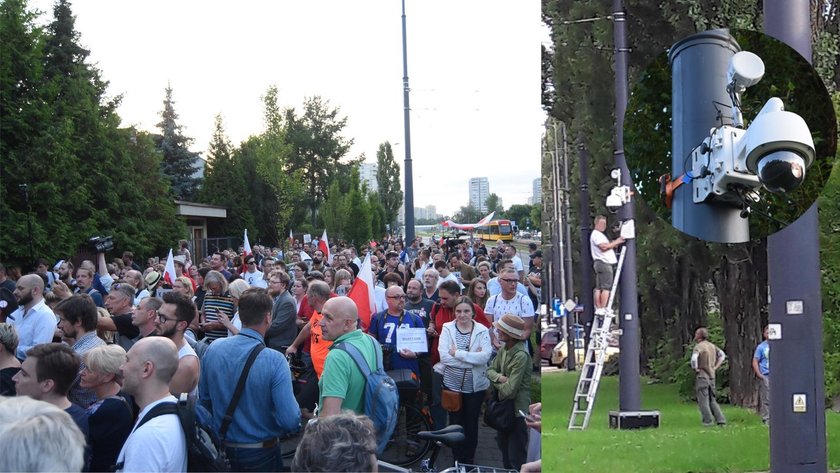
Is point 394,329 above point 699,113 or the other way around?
the other way around

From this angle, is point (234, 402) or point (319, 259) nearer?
point (234, 402)

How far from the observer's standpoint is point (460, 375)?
4.02 metres

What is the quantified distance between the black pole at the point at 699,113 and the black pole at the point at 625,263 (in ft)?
0.68

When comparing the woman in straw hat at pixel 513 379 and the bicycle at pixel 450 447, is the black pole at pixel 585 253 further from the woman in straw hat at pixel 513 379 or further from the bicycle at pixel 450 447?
the bicycle at pixel 450 447

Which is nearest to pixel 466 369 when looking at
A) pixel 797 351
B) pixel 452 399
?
pixel 452 399

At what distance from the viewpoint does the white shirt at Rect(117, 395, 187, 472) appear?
298 centimetres

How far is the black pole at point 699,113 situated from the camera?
3.55 meters

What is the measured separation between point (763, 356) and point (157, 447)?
3.35 metres

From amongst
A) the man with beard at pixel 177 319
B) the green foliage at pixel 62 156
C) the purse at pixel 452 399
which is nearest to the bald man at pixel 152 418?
the green foliage at pixel 62 156

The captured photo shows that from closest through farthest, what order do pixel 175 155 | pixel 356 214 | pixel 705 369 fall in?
pixel 175 155 < pixel 356 214 < pixel 705 369

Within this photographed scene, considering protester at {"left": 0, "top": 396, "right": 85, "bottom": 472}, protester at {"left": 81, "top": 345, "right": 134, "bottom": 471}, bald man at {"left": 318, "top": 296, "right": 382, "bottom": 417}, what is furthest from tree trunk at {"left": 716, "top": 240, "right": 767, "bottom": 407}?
protester at {"left": 0, "top": 396, "right": 85, "bottom": 472}

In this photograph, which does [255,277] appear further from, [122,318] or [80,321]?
[122,318]

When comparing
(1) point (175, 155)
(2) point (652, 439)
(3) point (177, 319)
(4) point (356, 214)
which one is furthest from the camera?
(2) point (652, 439)

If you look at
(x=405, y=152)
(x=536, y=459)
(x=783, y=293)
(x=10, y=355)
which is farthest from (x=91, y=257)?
(x=783, y=293)
